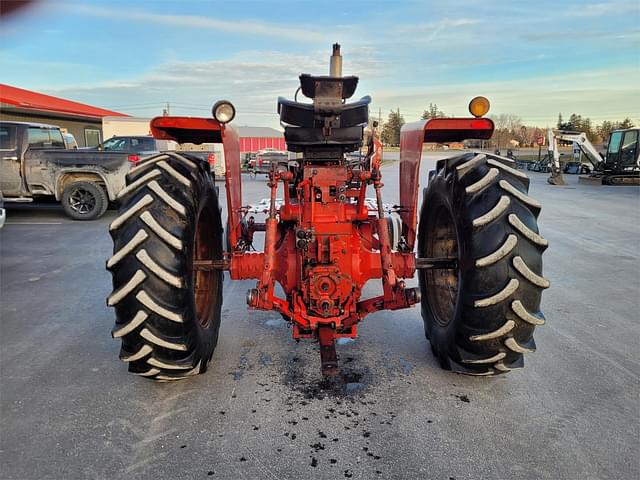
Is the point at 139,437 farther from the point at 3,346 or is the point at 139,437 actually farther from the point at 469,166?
the point at 469,166

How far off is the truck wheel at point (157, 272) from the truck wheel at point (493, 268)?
6.03ft

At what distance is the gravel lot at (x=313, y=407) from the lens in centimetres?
270

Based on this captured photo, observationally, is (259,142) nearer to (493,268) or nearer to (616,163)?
(616,163)

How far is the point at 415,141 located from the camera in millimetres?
4020

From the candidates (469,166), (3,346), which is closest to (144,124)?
(3,346)

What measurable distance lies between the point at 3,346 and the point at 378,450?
11.3 feet

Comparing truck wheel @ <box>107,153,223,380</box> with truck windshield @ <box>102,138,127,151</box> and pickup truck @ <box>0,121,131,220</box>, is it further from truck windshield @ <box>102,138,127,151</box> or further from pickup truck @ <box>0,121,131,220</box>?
truck windshield @ <box>102,138,127,151</box>

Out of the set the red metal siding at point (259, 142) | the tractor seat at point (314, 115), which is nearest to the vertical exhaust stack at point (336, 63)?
the tractor seat at point (314, 115)

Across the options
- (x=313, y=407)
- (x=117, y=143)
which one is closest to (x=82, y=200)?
(x=117, y=143)

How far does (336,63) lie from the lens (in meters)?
4.67

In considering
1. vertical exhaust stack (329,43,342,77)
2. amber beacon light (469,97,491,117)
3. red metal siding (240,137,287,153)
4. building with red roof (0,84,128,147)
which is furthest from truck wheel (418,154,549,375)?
red metal siding (240,137,287,153)

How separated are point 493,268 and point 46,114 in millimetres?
29850

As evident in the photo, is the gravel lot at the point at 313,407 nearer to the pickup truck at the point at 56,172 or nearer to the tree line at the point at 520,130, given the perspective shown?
the pickup truck at the point at 56,172

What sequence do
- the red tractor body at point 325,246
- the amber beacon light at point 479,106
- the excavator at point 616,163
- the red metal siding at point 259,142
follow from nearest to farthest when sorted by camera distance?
1. the red tractor body at point 325,246
2. the amber beacon light at point 479,106
3. the excavator at point 616,163
4. the red metal siding at point 259,142
